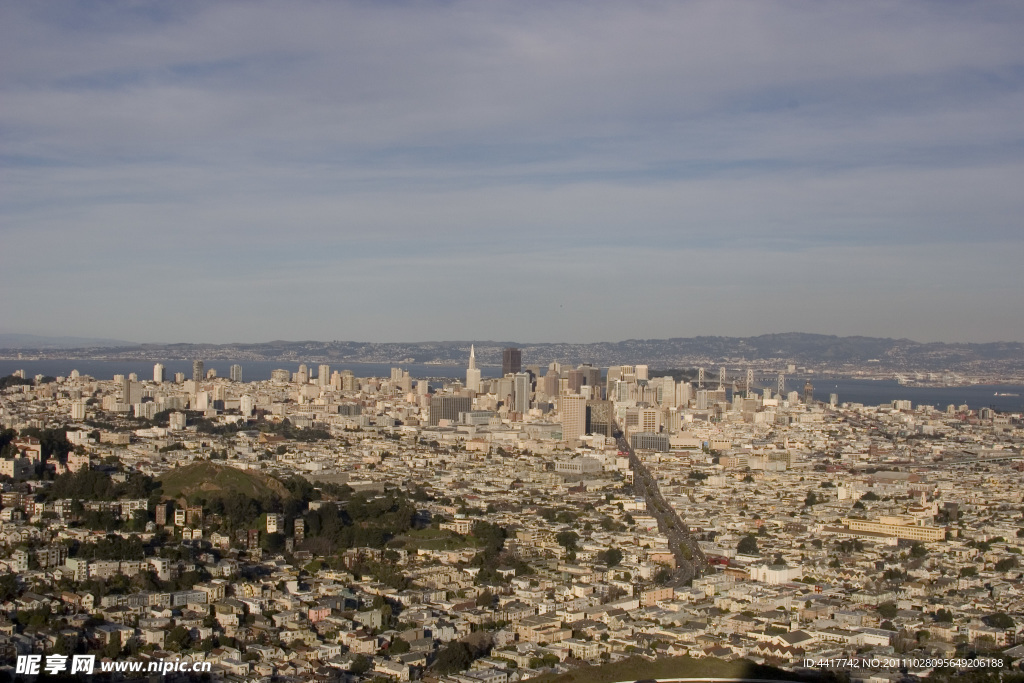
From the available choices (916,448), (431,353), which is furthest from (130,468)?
(431,353)

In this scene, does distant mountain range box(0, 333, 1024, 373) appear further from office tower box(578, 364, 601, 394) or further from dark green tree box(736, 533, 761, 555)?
dark green tree box(736, 533, 761, 555)

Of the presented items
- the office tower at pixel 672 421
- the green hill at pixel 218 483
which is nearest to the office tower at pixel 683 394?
the office tower at pixel 672 421

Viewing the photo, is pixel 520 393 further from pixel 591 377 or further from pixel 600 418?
pixel 600 418

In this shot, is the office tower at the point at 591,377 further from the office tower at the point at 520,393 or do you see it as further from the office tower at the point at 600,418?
the office tower at the point at 600,418

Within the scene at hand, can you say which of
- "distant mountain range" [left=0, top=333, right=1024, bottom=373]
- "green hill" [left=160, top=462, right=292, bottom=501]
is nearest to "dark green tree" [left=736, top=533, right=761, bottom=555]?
"green hill" [left=160, top=462, right=292, bottom=501]

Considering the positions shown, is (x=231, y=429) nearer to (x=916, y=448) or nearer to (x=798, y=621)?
(x=916, y=448)

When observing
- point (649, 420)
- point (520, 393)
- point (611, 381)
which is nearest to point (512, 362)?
point (611, 381)
